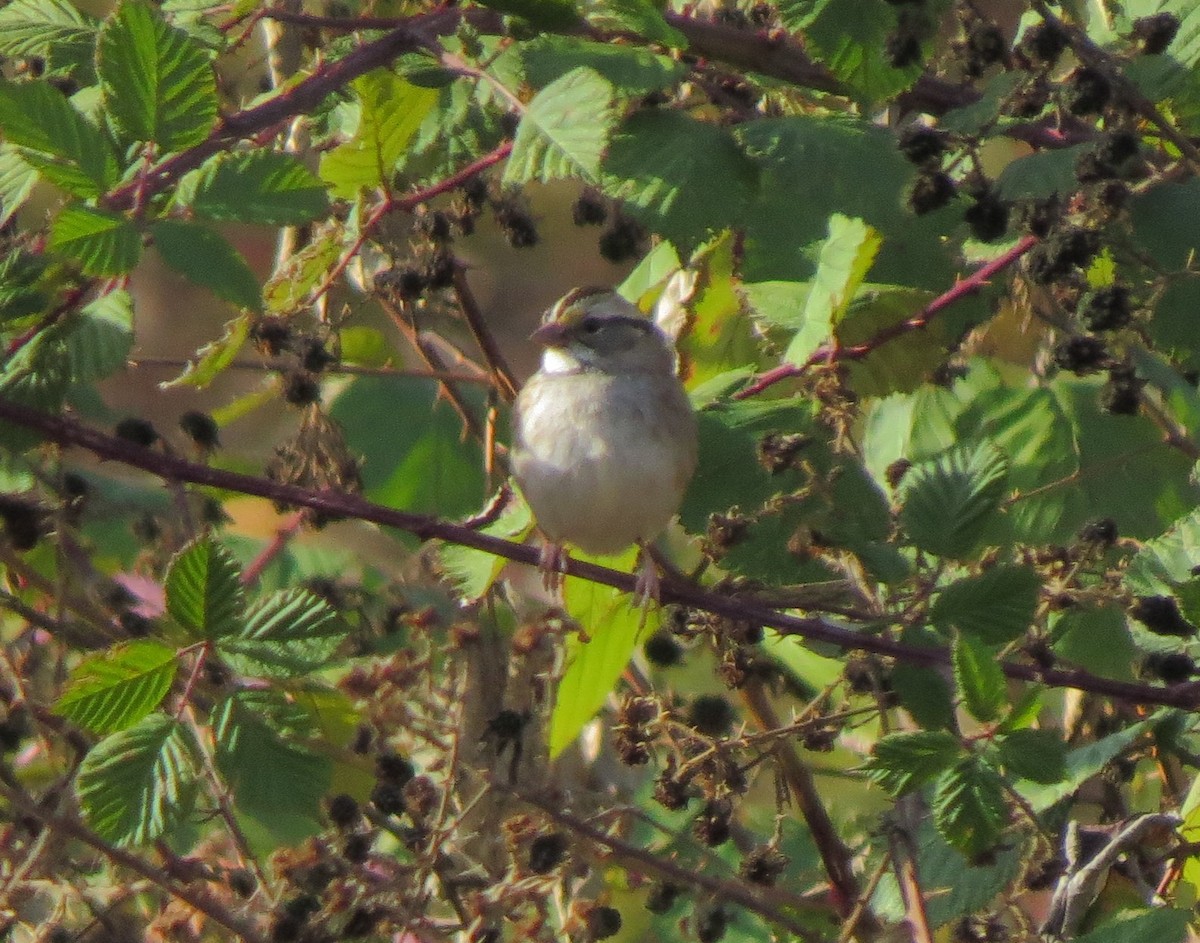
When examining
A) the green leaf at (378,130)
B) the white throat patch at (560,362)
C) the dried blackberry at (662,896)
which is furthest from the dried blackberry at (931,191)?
the white throat patch at (560,362)

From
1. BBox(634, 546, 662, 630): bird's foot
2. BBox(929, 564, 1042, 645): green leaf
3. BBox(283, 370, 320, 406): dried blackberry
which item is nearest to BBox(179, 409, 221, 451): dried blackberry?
BBox(283, 370, 320, 406): dried blackberry

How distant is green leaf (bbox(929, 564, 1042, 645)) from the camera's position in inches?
86.3

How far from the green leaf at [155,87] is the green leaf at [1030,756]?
121cm

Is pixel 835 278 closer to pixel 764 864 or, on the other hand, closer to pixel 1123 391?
pixel 1123 391

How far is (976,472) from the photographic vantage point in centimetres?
235

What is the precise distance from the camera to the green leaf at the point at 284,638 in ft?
6.88

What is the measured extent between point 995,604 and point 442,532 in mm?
721

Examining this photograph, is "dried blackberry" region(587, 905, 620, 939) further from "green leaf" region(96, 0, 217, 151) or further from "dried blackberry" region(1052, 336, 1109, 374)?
"green leaf" region(96, 0, 217, 151)

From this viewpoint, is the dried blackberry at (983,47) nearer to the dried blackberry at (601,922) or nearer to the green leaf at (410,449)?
the dried blackberry at (601,922)

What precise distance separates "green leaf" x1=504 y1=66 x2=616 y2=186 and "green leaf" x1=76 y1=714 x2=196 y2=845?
82 cm

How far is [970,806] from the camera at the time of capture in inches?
79.4

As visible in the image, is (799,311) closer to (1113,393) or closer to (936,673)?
(1113,393)

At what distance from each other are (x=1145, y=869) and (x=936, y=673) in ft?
2.94

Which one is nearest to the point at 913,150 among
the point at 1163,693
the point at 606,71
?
the point at 606,71
